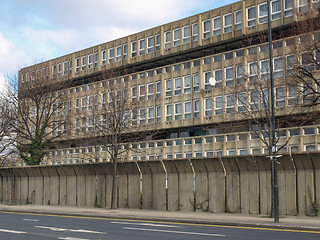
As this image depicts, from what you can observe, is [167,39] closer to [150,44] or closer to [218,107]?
[150,44]

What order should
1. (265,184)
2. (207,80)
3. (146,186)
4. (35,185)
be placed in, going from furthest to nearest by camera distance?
(207,80) < (35,185) < (146,186) < (265,184)

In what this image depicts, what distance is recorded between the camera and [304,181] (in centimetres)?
2345

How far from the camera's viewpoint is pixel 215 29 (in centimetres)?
5772

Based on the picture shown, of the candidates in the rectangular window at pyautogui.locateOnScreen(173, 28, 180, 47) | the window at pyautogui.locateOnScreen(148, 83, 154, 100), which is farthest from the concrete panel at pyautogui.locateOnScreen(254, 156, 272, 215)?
the window at pyautogui.locateOnScreen(148, 83, 154, 100)

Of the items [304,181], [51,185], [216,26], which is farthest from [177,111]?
[304,181]

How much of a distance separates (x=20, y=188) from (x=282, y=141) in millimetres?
23735

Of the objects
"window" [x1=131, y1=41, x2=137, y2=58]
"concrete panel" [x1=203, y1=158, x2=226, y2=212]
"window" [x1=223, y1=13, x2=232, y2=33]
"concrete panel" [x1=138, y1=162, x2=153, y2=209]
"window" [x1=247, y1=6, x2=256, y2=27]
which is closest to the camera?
"concrete panel" [x1=203, y1=158, x2=226, y2=212]

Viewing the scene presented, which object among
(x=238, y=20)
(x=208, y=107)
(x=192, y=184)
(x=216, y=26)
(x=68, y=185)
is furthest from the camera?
(x=216, y=26)

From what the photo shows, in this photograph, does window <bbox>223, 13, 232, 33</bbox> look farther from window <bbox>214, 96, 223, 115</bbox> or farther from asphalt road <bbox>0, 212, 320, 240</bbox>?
asphalt road <bbox>0, 212, 320, 240</bbox>

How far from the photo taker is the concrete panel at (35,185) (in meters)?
38.2

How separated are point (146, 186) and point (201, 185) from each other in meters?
4.16

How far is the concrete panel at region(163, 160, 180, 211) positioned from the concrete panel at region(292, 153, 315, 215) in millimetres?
7219

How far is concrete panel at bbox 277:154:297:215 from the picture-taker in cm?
2370

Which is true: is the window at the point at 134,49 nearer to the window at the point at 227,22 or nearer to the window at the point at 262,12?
the window at the point at 227,22
